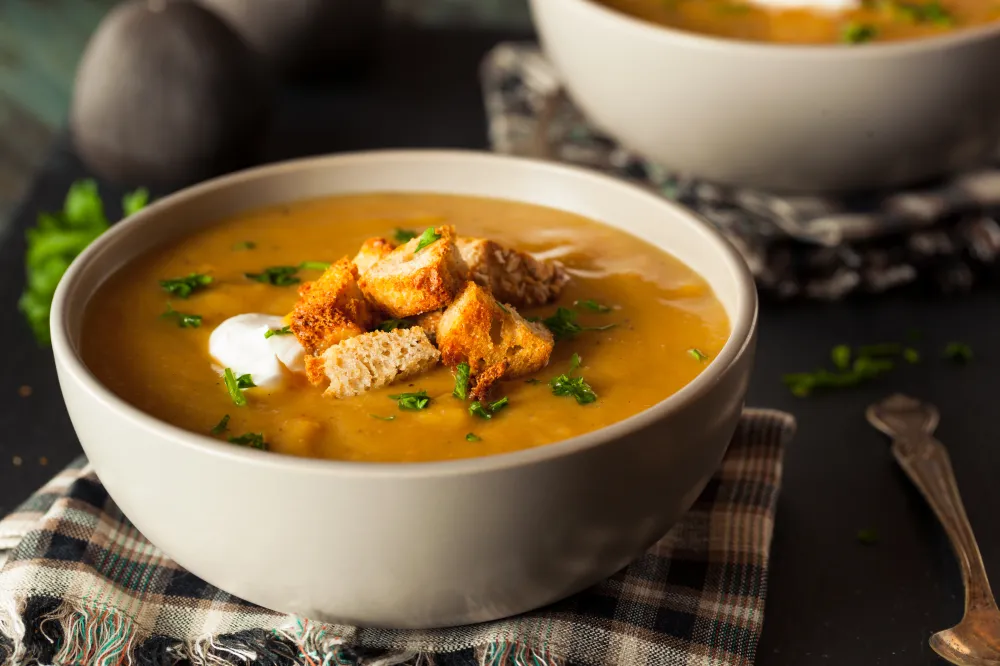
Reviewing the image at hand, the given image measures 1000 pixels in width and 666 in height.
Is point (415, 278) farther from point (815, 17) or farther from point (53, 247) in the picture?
point (815, 17)

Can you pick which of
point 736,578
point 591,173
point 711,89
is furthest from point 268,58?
point 736,578

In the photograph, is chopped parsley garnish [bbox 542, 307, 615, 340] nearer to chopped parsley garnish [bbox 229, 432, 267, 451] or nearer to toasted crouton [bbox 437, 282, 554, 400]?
toasted crouton [bbox 437, 282, 554, 400]

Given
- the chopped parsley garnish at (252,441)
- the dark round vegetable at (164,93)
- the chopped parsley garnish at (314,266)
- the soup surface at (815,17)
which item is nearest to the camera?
the chopped parsley garnish at (252,441)

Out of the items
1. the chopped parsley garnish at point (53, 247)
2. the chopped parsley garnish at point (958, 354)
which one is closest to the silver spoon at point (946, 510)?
the chopped parsley garnish at point (958, 354)

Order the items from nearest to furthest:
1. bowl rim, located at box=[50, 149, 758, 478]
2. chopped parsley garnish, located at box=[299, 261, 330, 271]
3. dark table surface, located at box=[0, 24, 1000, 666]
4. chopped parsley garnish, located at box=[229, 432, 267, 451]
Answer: bowl rim, located at box=[50, 149, 758, 478] < chopped parsley garnish, located at box=[229, 432, 267, 451] < dark table surface, located at box=[0, 24, 1000, 666] < chopped parsley garnish, located at box=[299, 261, 330, 271]

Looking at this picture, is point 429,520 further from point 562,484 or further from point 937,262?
point 937,262

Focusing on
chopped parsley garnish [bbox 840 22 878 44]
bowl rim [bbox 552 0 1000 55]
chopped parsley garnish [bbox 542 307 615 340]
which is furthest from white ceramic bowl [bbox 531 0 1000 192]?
chopped parsley garnish [bbox 542 307 615 340]

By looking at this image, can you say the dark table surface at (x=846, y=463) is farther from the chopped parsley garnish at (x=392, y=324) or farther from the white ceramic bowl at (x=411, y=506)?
the chopped parsley garnish at (x=392, y=324)
